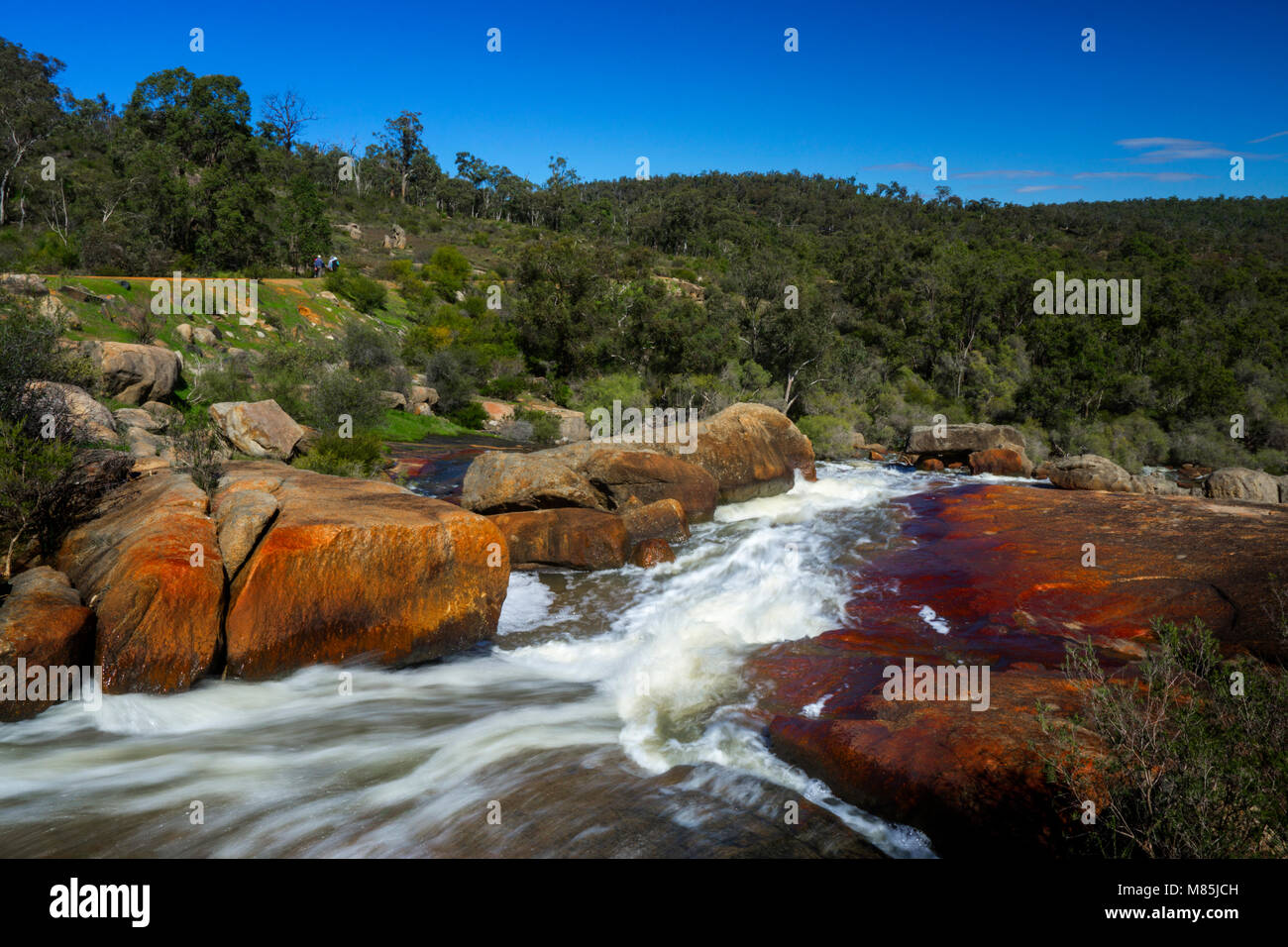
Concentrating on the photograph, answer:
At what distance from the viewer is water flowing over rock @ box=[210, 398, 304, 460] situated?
15.7 m

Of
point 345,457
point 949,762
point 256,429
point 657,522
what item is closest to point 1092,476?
point 657,522

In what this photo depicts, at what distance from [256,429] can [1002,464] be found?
83.8ft

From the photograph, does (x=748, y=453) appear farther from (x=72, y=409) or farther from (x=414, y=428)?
(x=72, y=409)

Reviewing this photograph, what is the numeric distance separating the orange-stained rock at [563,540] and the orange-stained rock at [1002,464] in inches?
733

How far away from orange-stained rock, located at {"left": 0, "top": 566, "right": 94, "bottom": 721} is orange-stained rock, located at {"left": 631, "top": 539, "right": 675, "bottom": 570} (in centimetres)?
874

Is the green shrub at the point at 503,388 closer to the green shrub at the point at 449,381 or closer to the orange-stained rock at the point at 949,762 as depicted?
the green shrub at the point at 449,381

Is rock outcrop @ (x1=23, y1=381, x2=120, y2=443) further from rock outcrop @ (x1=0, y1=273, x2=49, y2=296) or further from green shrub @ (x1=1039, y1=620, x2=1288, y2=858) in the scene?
green shrub @ (x1=1039, y1=620, x2=1288, y2=858)

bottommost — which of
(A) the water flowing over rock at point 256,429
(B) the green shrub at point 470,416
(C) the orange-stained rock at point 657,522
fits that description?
(C) the orange-stained rock at point 657,522

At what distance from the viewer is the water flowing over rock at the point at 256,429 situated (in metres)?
15.7

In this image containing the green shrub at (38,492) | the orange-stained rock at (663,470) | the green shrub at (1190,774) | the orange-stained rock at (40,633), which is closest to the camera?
the green shrub at (1190,774)

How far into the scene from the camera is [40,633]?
20.8ft

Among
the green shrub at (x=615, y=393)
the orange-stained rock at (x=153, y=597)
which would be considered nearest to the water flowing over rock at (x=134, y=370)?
the orange-stained rock at (x=153, y=597)

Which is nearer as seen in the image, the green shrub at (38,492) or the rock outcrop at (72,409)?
the green shrub at (38,492)

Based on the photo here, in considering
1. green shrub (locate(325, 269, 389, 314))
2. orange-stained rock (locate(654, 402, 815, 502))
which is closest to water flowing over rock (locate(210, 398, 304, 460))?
orange-stained rock (locate(654, 402, 815, 502))
